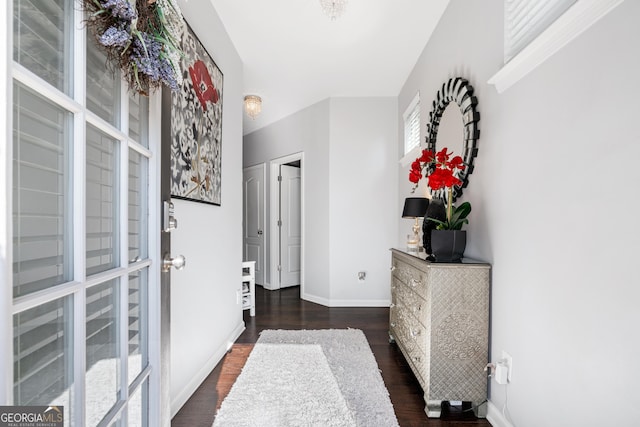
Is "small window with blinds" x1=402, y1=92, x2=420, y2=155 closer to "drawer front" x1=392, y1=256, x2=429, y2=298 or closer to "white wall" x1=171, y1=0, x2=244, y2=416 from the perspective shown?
"drawer front" x1=392, y1=256, x2=429, y2=298

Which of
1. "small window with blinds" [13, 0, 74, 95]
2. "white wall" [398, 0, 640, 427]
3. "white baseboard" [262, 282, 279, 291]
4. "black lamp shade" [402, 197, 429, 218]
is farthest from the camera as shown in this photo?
"white baseboard" [262, 282, 279, 291]

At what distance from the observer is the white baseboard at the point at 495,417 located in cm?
146

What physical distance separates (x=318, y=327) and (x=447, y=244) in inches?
70.9

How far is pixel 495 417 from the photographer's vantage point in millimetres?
1529

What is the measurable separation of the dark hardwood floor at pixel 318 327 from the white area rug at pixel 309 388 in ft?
0.25

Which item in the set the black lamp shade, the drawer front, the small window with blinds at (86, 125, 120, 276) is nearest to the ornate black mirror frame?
the black lamp shade

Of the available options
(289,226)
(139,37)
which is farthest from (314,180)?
(139,37)

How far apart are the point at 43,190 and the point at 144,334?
0.55m

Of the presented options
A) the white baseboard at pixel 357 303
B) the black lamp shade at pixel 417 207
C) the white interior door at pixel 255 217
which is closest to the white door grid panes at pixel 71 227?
the black lamp shade at pixel 417 207

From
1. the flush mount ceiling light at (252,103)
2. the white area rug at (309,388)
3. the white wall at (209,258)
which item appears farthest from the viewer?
the flush mount ceiling light at (252,103)

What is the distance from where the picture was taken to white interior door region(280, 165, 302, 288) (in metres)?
4.71

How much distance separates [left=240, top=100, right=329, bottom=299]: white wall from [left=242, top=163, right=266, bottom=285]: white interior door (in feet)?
2.35

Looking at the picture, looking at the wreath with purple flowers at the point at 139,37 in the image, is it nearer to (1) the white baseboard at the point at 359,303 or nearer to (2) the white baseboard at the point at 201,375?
(2) the white baseboard at the point at 201,375

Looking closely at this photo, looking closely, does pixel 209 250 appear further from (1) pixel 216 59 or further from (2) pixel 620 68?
(2) pixel 620 68
